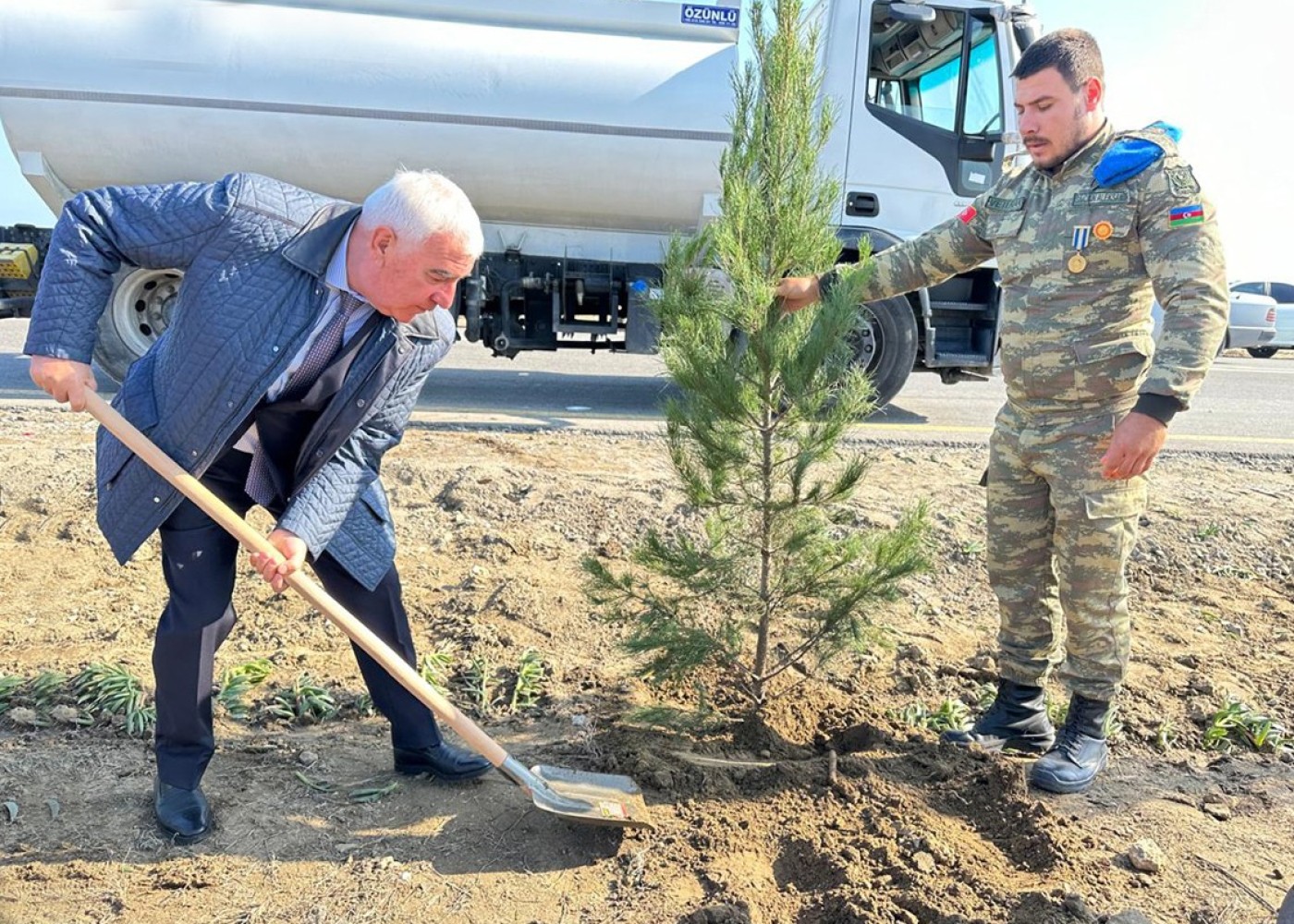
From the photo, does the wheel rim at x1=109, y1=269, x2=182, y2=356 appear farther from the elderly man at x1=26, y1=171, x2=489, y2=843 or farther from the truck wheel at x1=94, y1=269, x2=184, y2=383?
the elderly man at x1=26, y1=171, x2=489, y2=843

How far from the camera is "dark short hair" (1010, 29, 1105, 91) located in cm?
254

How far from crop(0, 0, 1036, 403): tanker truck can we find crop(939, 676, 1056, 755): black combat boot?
4271 millimetres

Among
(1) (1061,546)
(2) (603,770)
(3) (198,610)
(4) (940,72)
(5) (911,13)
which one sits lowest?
(2) (603,770)

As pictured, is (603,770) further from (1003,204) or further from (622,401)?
(622,401)

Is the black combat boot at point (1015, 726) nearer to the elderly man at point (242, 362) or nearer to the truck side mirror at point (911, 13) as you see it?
the elderly man at point (242, 362)

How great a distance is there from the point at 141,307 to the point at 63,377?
568 centimetres

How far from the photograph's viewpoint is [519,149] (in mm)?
6945

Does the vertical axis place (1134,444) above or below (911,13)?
below

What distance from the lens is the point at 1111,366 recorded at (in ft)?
8.71

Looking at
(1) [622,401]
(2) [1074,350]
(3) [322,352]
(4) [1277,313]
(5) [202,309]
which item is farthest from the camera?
(4) [1277,313]

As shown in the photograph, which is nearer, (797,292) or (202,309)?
(202,309)

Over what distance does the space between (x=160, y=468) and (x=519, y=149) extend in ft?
17.3

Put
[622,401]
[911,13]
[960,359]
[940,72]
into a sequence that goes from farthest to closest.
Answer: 1. [622,401]
2. [960,359]
3. [940,72]
4. [911,13]

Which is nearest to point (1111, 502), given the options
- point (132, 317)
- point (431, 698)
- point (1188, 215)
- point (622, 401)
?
point (1188, 215)
